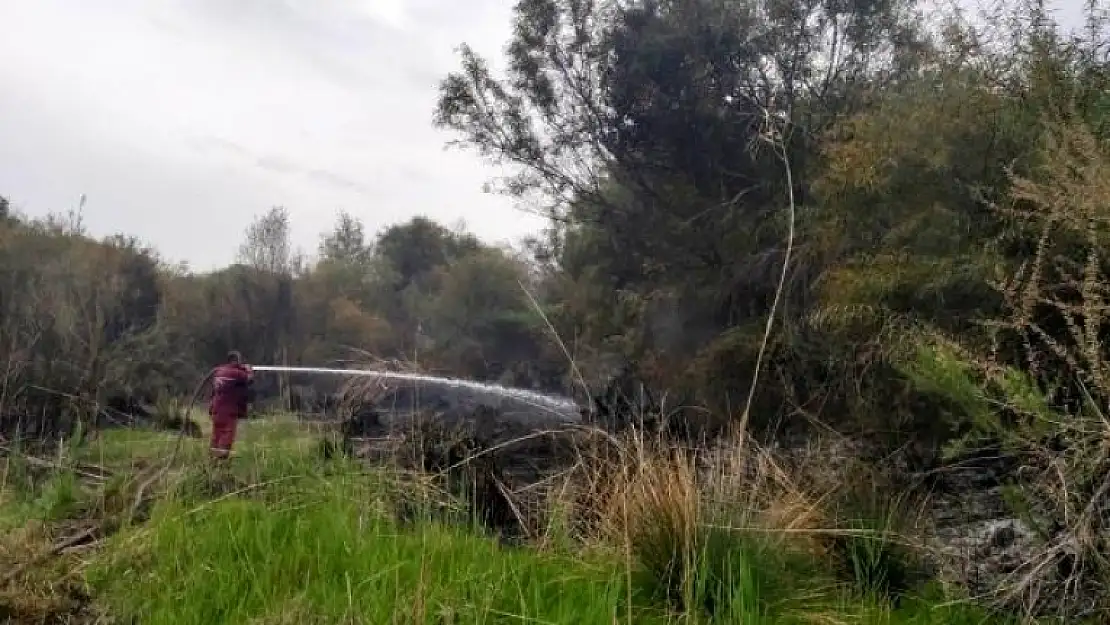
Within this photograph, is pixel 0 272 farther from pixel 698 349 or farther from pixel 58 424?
pixel 698 349

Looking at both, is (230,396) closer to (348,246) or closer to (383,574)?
(383,574)

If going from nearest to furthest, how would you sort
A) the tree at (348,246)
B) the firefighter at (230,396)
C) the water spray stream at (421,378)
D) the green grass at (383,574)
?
the green grass at (383,574), the water spray stream at (421,378), the firefighter at (230,396), the tree at (348,246)

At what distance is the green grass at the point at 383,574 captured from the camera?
3.25 meters

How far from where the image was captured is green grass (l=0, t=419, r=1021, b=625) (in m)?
3.25

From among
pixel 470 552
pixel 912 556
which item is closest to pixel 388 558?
pixel 470 552

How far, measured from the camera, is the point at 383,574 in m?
3.48

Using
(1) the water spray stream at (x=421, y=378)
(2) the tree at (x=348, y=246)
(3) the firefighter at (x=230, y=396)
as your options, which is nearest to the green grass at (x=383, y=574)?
(1) the water spray stream at (x=421, y=378)

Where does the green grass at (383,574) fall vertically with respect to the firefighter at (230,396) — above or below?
below

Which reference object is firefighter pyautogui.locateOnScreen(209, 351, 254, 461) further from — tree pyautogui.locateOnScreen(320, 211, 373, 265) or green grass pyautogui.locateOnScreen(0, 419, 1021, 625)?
tree pyautogui.locateOnScreen(320, 211, 373, 265)

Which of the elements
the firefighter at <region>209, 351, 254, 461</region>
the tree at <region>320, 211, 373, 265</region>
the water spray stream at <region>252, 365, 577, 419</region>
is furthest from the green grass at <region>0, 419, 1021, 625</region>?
the tree at <region>320, 211, 373, 265</region>

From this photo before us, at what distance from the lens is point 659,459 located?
3971mm

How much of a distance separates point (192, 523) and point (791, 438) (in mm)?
5350

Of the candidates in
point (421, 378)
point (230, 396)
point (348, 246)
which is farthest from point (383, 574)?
point (348, 246)

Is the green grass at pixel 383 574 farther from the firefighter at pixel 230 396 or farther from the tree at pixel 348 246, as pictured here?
the tree at pixel 348 246
